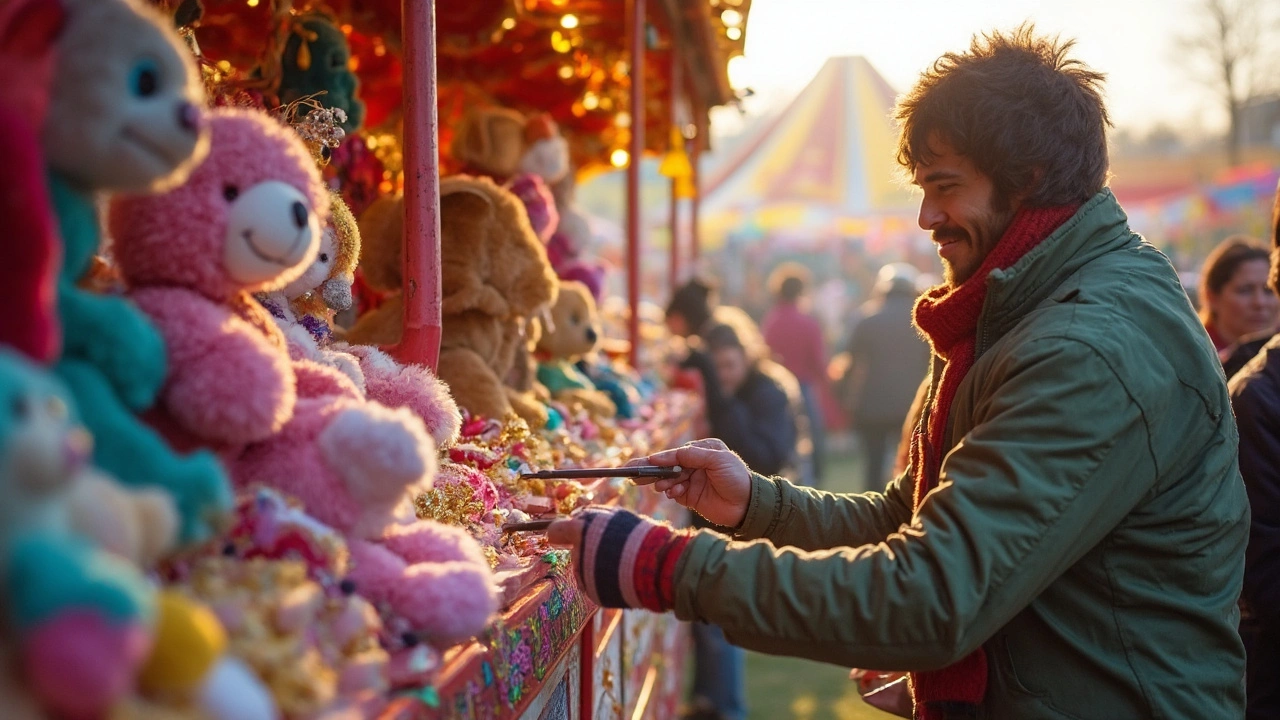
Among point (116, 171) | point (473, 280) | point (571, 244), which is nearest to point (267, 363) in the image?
point (116, 171)

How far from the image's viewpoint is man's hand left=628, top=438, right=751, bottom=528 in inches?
73.3

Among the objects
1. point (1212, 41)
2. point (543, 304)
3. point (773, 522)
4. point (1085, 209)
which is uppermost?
point (1212, 41)

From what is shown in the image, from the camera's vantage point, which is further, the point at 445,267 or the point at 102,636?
the point at 445,267

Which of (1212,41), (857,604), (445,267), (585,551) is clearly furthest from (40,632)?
(1212,41)

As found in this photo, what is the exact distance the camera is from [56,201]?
972mm

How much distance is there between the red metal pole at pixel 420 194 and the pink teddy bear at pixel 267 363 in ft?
2.29

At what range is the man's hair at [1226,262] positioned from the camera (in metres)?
3.71

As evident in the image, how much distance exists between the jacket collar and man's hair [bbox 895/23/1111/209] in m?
0.05

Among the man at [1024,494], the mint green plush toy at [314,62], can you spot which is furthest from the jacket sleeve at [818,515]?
the mint green plush toy at [314,62]

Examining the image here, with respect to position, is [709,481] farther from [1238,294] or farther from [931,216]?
[1238,294]

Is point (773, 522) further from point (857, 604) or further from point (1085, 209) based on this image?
point (1085, 209)

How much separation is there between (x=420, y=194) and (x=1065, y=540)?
1.24m

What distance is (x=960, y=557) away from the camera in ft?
4.38

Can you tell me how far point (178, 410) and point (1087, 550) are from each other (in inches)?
45.0
